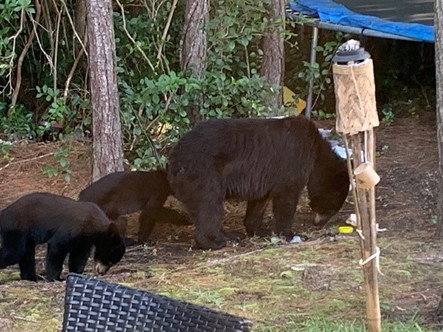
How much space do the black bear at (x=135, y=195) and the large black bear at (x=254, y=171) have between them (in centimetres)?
25

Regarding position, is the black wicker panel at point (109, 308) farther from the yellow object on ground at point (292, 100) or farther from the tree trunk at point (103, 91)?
the yellow object on ground at point (292, 100)

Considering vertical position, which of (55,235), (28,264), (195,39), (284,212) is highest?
(195,39)

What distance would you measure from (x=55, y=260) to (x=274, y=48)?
4.04m

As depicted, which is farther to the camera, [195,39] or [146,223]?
[195,39]

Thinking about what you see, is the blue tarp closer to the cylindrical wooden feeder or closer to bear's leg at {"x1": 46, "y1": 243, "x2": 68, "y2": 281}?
bear's leg at {"x1": 46, "y1": 243, "x2": 68, "y2": 281}

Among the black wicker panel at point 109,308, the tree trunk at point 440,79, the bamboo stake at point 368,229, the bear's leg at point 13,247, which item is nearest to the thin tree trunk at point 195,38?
the bear's leg at point 13,247

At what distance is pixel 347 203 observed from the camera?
8.84m

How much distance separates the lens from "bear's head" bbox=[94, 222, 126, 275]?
6.56m

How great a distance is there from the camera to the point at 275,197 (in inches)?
306

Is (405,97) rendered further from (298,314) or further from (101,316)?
(101,316)

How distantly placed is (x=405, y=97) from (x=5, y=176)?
20.4ft

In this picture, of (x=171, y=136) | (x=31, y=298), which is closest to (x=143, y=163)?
(x=171, y=136)

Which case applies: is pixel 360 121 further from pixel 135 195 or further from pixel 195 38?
pixel 195 38

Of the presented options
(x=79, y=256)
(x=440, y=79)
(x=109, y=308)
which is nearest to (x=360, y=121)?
(x=109, y=308)
